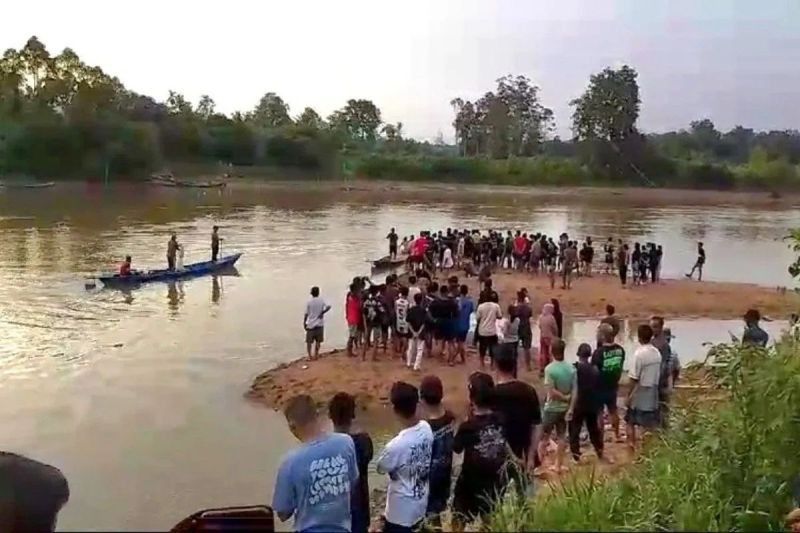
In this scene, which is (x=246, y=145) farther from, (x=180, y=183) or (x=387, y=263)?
(x=387, y=263)

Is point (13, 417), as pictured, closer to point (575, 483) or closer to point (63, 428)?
point (63, 428)

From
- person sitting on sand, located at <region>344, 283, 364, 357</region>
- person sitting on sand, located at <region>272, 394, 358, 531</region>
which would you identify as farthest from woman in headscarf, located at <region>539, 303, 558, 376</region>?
person sitting on sand, located at <region>272, 394, 358, 531</region>

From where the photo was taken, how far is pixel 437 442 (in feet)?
20.7

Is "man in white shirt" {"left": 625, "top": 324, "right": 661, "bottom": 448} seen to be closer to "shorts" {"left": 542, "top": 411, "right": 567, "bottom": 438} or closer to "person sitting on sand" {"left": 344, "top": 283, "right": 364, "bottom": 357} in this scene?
"shorts" {"left": 542, "top": 411, "right": 567, "bottom": 438}

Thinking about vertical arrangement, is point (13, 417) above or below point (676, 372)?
below

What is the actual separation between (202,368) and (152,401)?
2.43m

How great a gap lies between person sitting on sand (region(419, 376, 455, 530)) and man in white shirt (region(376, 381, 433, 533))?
12 cm

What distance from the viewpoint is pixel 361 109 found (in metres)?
145

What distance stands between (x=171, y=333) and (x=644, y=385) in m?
13.4

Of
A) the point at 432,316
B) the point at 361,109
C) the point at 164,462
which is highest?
the point at 361,109

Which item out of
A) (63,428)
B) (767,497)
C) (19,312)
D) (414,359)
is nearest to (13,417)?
(63,428)

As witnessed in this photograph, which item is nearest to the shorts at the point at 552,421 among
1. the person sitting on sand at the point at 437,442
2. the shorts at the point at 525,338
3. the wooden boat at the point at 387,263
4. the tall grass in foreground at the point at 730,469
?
the tall grass in foreground at the point at 730,469

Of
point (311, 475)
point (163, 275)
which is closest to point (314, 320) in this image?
point (311, 475)

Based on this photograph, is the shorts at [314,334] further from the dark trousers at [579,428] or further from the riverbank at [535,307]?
the dark trousers at [579,428]
